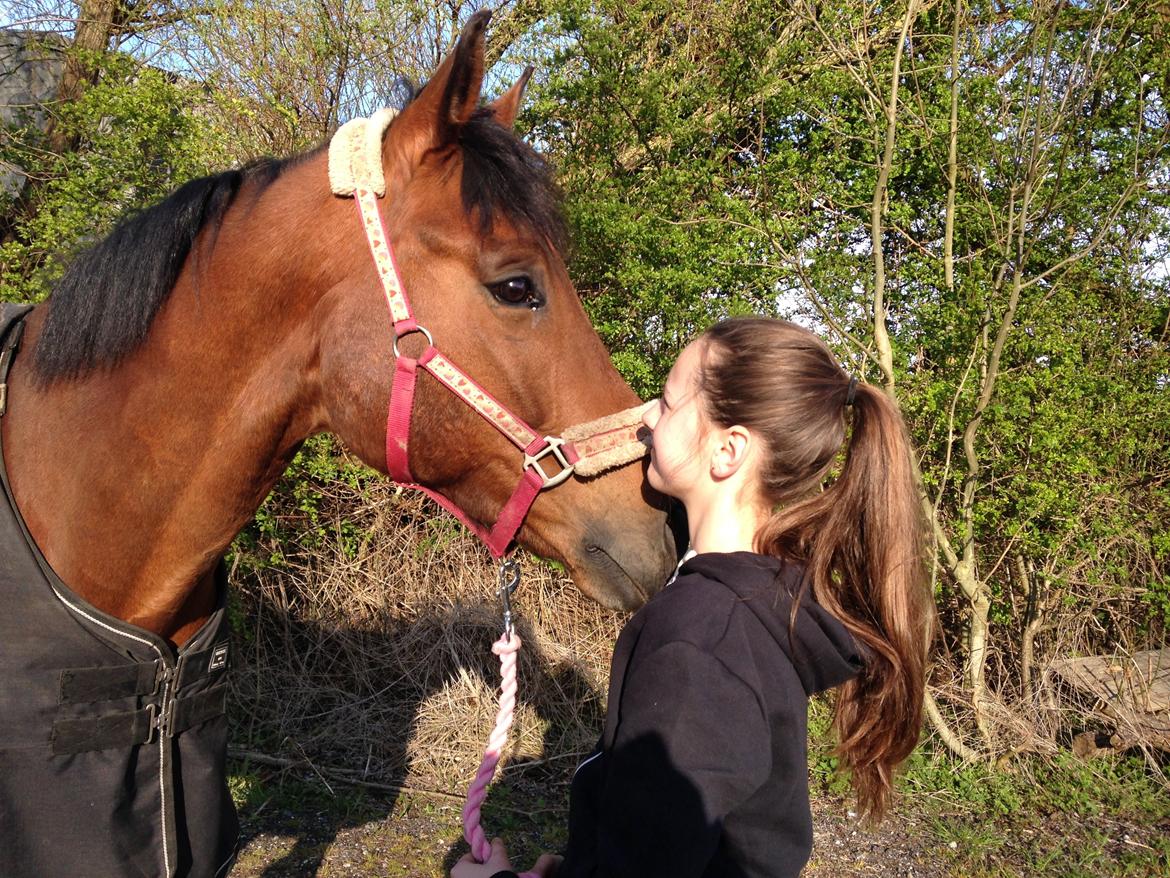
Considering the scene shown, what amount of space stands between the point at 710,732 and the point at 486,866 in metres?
0.54

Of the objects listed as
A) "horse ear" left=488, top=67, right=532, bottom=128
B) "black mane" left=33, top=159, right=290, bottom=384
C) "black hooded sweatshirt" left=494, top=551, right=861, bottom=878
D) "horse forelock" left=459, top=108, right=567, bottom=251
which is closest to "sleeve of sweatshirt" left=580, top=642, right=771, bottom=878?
"black hooded sweatshirt" left=494, top=551, right=861, bottom=878

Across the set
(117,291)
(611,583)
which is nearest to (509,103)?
(117,291)

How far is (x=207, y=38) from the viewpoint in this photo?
17.8 ft

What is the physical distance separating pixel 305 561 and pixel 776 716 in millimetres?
4320

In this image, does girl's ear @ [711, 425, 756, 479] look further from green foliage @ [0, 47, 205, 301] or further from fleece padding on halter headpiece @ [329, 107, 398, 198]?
green foliage @ [0, 47, 205, 301]

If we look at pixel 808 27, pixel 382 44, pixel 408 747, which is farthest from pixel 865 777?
pixel 382 44

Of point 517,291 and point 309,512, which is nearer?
point 517,291

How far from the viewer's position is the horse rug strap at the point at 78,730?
147 cm

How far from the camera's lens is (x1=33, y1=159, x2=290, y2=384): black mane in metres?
1.61

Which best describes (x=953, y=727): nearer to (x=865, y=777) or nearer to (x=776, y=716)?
(x=865, y=777)

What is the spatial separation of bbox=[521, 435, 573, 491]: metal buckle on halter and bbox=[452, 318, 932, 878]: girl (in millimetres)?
205

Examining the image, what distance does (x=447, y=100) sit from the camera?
161 centimetres

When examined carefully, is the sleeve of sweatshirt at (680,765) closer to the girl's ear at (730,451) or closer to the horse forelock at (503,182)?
the girl's ear at (730,451)

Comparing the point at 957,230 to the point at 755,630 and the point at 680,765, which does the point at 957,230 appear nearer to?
the point at 755,630
